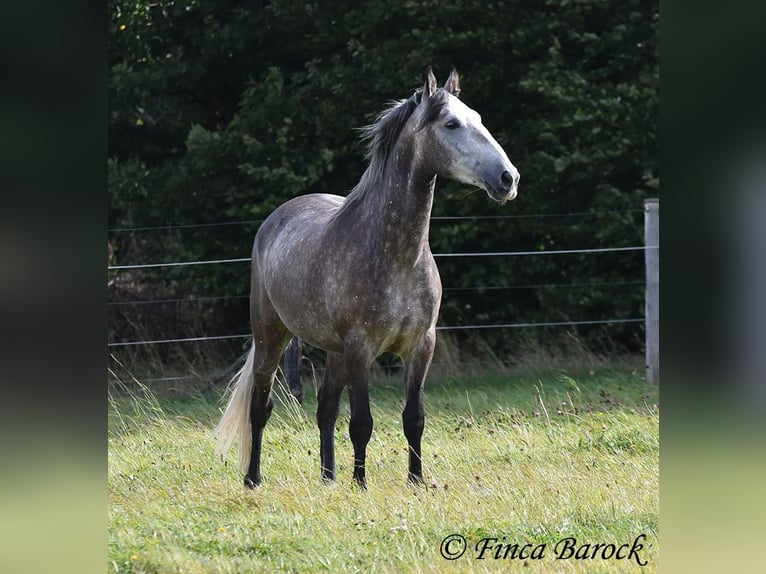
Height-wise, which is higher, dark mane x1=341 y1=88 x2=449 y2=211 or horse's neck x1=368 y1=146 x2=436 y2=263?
dark mane x1=341 y1=88 x2=449 y2=211

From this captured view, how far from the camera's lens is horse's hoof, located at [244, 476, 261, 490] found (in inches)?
204

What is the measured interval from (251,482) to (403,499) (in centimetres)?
123

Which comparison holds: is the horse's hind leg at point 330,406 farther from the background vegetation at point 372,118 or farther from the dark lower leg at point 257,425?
the background vegetation at point 372,118

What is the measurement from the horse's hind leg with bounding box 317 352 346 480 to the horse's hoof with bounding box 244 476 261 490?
43 cm

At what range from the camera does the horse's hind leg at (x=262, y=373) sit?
17.6 ft

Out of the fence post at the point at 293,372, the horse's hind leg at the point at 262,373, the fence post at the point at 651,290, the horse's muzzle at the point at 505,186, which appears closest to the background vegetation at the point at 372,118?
the fence post at the point at 651,290

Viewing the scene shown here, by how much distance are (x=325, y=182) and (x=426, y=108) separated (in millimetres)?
5649

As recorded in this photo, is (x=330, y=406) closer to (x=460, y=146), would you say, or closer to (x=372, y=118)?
(x=460, y=146)

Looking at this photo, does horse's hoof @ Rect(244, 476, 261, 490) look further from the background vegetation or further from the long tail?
the background vegetation

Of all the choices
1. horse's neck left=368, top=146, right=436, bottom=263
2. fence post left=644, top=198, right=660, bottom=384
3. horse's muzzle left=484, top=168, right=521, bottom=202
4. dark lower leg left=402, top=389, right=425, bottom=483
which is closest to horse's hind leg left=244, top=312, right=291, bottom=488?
dark lower leg left=402, top=389, right=425, bottom=483
